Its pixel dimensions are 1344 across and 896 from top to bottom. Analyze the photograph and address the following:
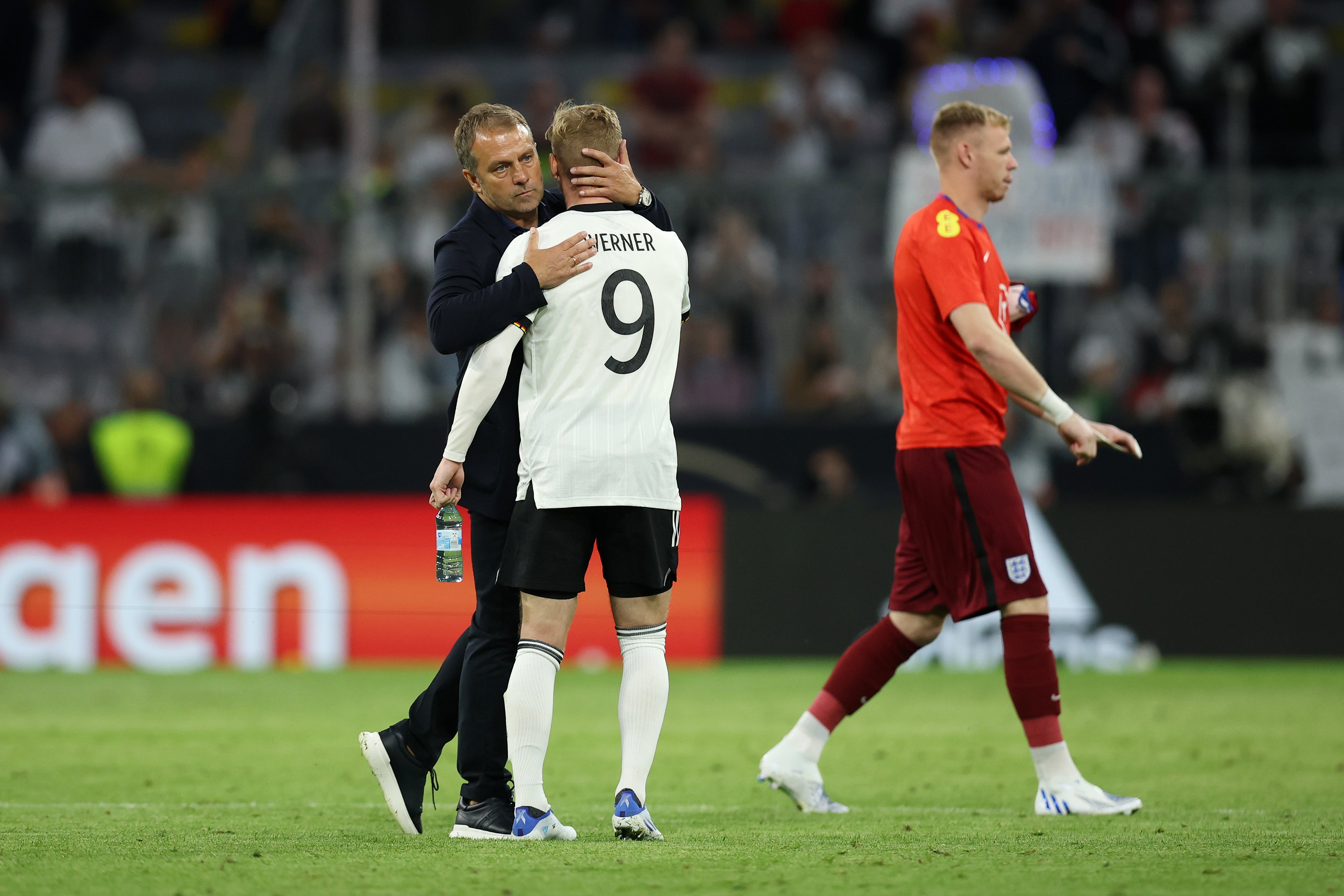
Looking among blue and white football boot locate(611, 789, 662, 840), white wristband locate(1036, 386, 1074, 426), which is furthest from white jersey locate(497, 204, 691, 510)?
white wristband locate(1036, 386, 1074, 426)

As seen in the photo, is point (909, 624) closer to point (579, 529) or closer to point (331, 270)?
point (579, 529)

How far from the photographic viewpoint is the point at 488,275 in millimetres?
5273

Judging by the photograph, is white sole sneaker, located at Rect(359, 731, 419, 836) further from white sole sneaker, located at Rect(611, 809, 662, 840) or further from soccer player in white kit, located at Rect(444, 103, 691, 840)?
white sole sneaker, located at Rect(611, 809, 662, 840)

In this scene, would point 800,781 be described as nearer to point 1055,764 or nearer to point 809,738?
point 809,738

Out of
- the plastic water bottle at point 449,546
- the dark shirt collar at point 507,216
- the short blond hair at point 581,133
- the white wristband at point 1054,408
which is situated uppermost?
the short blond hair at point 581,133

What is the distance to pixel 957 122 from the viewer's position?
6090 millimetres

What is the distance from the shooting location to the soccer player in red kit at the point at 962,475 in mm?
5805

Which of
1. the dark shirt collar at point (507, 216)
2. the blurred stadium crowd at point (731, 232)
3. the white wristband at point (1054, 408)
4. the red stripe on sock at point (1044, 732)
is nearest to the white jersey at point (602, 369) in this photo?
the dark shirt collar at point (507, 216)

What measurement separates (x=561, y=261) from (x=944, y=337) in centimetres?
159

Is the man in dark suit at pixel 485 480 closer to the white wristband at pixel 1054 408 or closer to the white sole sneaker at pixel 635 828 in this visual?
the white sole sneaker at pixel 635 828

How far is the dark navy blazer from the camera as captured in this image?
16.5 ft

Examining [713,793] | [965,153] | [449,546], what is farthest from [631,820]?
[965,153]

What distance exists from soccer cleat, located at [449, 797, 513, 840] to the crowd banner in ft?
20.2

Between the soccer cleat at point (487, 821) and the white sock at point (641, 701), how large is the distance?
1.19 ft
